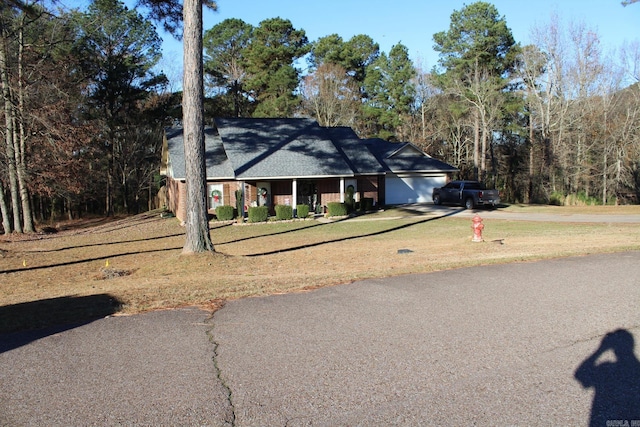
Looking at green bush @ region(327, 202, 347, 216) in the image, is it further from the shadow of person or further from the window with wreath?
the shadow of person

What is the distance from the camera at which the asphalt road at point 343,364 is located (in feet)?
12.5

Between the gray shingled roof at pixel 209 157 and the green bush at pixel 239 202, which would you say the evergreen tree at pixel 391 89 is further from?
the green bush at pixel 239 202

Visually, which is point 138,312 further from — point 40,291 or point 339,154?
point 339,154

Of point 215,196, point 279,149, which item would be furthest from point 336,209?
point 215,196

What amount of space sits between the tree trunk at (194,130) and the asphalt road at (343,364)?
5.56 metres

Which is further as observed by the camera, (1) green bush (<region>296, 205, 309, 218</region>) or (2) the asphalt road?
(1) green bush (<region>296, 205, 309, 218</region>)

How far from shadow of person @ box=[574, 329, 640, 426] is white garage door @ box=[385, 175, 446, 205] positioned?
28.5 m

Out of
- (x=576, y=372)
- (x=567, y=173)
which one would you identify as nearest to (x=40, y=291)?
(x=576, y=372)

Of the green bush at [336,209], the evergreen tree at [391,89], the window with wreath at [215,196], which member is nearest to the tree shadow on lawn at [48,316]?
the green bush at [336,209]

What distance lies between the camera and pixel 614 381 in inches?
170

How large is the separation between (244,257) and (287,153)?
55.7ft

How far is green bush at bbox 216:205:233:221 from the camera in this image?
2671cm

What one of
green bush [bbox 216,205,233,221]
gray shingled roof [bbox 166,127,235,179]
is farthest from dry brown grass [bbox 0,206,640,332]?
gray shingled roof [bbox 166,127,235,179]

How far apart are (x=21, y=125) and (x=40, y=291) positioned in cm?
1847
